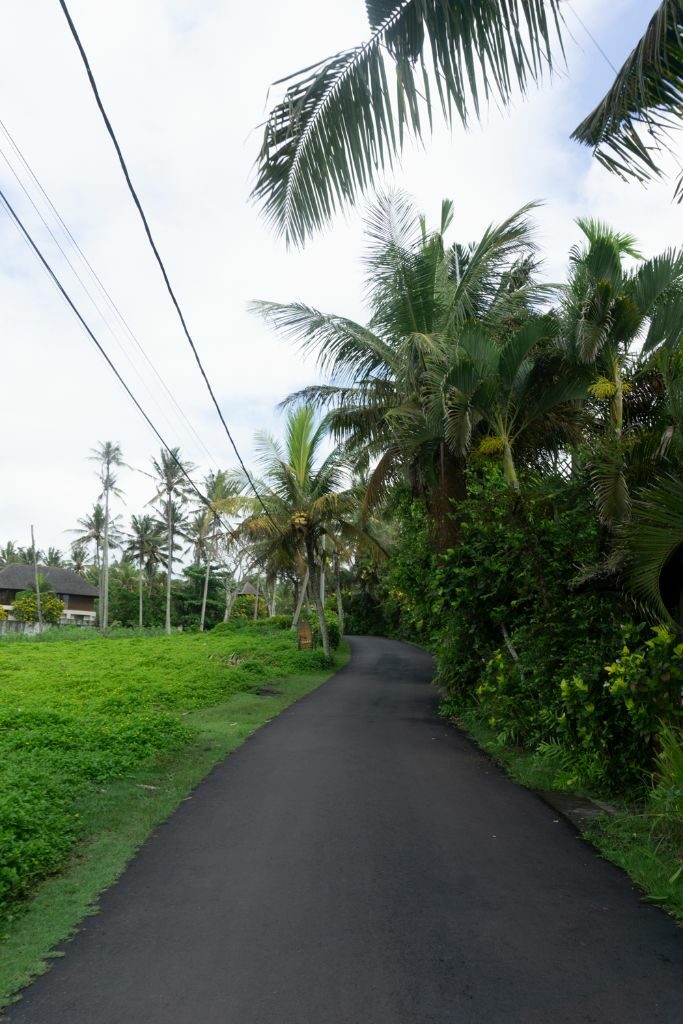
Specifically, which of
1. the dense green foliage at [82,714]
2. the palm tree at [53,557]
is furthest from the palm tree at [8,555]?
the dense green foliage at [82,714]

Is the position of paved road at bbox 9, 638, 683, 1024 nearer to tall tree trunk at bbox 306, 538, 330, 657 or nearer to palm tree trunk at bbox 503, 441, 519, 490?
palm tree trunk at bbox 503, 441, 519, 490

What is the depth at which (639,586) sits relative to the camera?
704 cm

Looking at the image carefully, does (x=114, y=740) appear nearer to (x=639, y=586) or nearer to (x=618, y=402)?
(x=639, y=586)

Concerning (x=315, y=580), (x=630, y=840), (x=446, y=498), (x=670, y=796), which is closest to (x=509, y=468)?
(x=446, y=498)

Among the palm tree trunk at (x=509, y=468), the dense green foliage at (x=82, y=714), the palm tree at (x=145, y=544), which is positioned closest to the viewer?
the dense green foliage at (x=82, y=714)

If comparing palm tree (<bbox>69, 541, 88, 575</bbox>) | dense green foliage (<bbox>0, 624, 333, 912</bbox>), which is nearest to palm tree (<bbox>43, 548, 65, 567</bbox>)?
palm tree (<bbox>69, 541, 88, 575</bbox>)

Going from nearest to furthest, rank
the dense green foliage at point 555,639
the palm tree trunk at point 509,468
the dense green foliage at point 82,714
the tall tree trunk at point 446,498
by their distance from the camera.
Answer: the dense green foliage at point 82,714 → the dense green foliage at point 555,639 → the palm tree trunk at point 509,468 → the tall tree trunk at point 446,498

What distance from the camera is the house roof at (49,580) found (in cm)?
6475

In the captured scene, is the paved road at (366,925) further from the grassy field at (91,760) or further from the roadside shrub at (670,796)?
the roadside shrub at (670,796)

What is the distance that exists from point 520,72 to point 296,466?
21.5m

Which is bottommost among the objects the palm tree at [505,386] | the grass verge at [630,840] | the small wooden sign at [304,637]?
the grass verge at [630,840]

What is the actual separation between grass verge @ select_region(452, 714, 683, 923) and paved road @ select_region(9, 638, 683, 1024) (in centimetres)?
16

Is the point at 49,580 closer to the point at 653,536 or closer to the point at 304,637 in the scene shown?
the point at 304,637

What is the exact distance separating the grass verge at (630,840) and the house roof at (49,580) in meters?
61.4
